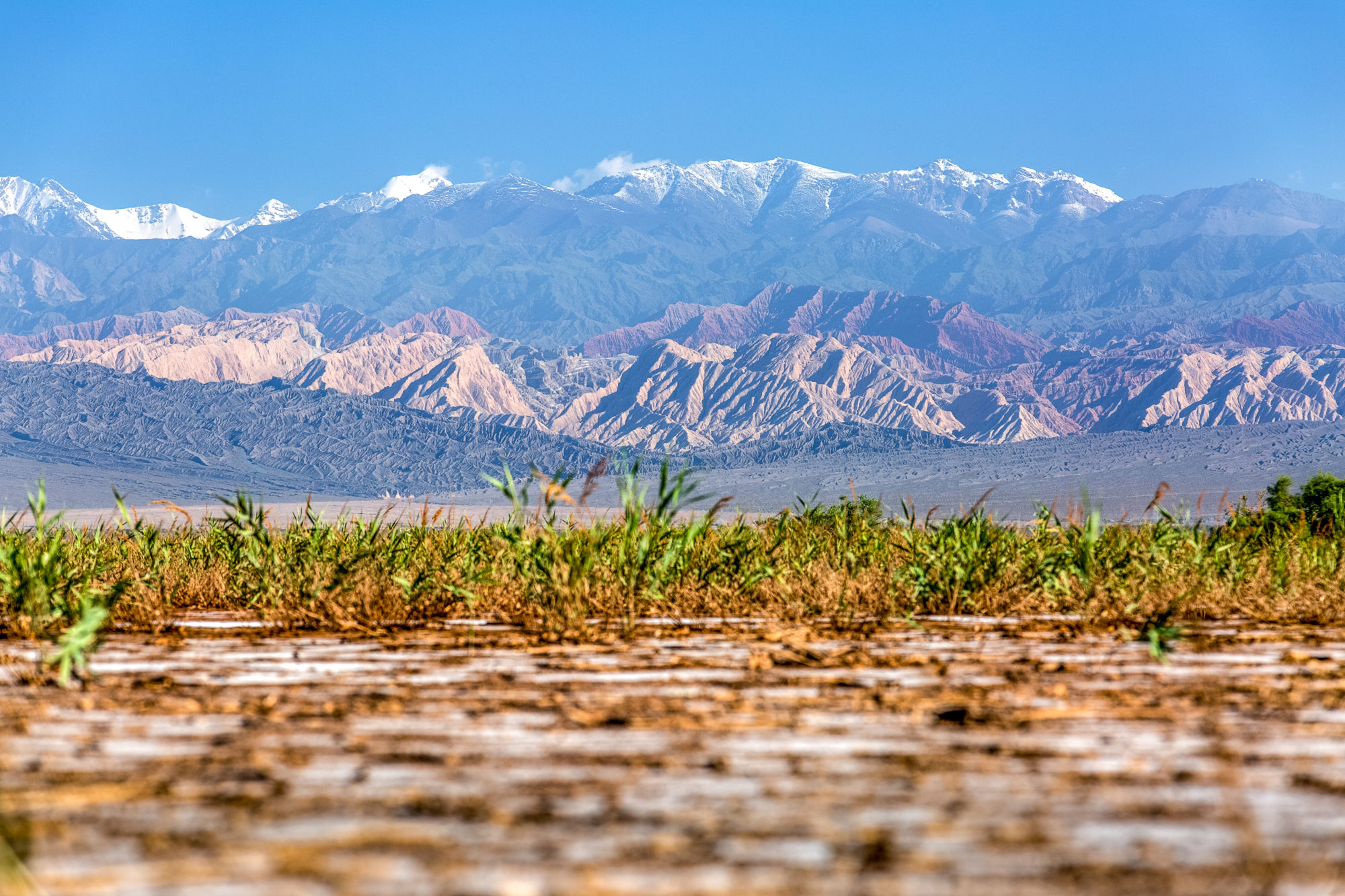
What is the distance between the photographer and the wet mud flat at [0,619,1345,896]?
1810 millimetres

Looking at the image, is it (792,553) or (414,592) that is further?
(792,553)

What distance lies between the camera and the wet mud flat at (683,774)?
5.94 feet

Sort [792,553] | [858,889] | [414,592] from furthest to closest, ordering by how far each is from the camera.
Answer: [792,553] → [414,592] → [858,889]

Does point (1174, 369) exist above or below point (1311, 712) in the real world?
above

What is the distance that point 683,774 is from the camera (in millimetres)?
2420

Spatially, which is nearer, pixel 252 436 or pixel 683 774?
pixel 683 774

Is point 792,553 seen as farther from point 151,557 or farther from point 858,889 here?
point 858,889

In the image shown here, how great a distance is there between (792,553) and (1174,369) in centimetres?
21347

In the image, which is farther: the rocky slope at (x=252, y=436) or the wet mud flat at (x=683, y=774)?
the rocky slope at (x=252, y=436)

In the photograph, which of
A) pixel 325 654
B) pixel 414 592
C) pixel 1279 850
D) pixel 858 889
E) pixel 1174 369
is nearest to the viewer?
pixel 858 889

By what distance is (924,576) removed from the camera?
5.76m

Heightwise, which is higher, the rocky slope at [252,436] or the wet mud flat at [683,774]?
the rocky slope at [252,436]

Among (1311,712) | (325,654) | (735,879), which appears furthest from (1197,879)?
(325,654)

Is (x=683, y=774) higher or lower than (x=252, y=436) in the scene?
lower
